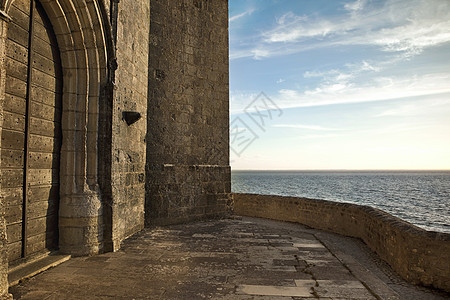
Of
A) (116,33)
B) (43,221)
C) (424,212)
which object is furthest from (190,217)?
(424,212)

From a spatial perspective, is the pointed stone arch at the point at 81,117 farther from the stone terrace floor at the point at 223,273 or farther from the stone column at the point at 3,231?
the stone column at the point at 3,231

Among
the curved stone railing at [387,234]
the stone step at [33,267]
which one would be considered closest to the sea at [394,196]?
the curved stone railing at [387,234]

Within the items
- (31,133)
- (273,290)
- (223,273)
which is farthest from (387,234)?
(31,133)

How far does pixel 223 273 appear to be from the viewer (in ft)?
14.0

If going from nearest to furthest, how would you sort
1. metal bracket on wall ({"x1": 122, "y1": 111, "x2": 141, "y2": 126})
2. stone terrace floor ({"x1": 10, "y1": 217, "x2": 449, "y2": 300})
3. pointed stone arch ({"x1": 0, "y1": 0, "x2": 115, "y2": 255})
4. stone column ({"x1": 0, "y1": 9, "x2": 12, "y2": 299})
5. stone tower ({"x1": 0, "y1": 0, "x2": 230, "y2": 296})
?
stone column ({"x1": 0, "y1": 9, "x2": 12, "y2": 299}), stone terrace floor ({"x1": 10, "y1": 217, "x2": 449, "y2": 300}), stone tower ({"x1": 0, "y1": 0, "x2": 230, "y2": 296}), pointed stone arch ({"x1": 0, "y1": 0, "x2": 115, "y2": 255}), metal bracket on wall ({"x1": 122, "y1": 111, "x2": 141, "y2": 126})

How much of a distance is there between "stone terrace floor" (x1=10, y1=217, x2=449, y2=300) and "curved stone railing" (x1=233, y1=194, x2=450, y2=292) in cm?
23

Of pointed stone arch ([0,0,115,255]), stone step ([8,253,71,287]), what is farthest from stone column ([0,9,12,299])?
pointed stone arch ([0,0,115,255])

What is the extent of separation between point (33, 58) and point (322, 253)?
228 inches

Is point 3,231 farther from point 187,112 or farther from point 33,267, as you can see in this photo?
point 187,112

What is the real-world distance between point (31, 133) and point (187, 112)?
479 centimetres

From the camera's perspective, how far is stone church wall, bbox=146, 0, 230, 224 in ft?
26.4

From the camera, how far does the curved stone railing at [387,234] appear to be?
424 cm

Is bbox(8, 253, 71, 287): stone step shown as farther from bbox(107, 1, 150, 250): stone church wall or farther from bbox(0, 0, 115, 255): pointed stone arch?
bbox(107, 1, 150, 250): stone church wall

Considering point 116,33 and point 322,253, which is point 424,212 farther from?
point 116,33
